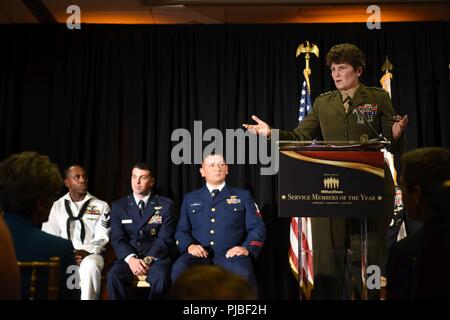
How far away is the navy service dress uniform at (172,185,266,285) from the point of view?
14.2 ft

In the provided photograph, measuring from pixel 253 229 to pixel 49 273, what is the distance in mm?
2657

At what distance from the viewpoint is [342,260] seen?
318cm

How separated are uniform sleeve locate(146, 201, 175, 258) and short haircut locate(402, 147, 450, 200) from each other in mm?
2619

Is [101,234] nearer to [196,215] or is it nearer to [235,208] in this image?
[196,215]

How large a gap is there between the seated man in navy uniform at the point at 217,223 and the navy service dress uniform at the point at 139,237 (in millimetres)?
128

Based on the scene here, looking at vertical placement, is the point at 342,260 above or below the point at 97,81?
below

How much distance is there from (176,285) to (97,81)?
441 cm

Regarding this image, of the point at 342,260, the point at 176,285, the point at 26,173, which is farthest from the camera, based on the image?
the point at 342,260

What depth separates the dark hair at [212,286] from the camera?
1.36m

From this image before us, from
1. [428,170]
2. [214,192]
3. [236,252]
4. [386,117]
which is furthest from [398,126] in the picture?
[214,192]

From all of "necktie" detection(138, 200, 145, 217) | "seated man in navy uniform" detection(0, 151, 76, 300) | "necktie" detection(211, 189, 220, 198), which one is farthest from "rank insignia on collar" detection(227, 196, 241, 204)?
"seated man in navy uniform" detection(0, 151, 76, 300)
